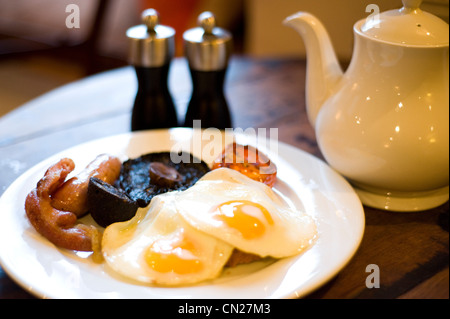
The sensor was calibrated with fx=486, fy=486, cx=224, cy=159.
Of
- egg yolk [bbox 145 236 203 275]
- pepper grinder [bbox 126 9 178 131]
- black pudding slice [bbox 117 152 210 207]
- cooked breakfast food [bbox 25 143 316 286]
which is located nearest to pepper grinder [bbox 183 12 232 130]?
pepper grinder [bbox 126 9 178 131]

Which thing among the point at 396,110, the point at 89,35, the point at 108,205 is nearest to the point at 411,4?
the point at 396,110

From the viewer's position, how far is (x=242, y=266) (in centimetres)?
92

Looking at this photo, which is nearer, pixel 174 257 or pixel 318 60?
pixel 174 257

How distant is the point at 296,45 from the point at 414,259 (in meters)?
2.16

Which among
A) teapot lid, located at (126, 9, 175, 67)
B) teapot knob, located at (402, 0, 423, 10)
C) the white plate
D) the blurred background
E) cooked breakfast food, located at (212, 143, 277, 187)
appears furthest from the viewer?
the blurred background

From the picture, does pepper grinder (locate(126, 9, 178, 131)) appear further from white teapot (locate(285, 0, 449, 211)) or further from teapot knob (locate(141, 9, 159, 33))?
white teapot (locate(285, 0, 449, 211))

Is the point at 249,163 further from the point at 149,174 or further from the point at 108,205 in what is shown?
the point at 108,205

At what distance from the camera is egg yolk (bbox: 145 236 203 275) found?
33.6 inches

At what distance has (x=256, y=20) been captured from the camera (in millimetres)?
3234

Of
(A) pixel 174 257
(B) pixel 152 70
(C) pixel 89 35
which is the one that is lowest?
(C) pixel 89 35

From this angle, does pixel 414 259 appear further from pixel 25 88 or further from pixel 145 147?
pixel 25 88

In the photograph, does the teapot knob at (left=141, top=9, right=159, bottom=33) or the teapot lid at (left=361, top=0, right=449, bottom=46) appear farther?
the teapot knob at (left=141, top=9, right=159, bottom=33)

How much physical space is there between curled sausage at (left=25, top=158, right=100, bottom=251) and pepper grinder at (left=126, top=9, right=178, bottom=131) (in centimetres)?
49

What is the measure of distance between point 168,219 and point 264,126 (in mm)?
711
